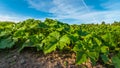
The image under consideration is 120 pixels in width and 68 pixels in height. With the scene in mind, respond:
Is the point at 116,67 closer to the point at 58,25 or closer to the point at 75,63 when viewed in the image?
the point at 75,63

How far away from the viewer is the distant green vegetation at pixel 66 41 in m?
3.96

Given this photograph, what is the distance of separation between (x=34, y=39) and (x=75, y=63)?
0.81 m

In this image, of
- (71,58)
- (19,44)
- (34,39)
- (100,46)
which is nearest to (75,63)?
(71,58)

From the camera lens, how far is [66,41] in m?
4.15

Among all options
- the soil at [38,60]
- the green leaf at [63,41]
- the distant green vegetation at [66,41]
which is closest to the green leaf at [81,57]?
the distant green vegetation at [66,41]

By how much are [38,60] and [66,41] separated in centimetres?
48

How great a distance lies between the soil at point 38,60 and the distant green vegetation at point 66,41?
3.6 inches

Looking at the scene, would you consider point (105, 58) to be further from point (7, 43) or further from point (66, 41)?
point (7, 43)

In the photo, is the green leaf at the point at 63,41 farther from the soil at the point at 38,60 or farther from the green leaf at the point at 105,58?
the green leaf at the point at 105,58

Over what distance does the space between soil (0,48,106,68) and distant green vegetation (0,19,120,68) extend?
0.09m

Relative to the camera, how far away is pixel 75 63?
406 centimetres

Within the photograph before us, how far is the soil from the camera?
4.07m

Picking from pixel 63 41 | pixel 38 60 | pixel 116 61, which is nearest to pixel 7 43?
pixel 38 60

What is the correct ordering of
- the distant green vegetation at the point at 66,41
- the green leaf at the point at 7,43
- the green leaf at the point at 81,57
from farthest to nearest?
the green leaf at the point at 7,43 → the distant green vegetation at the point at 66,41 → the green leaf at the point at 81,57
